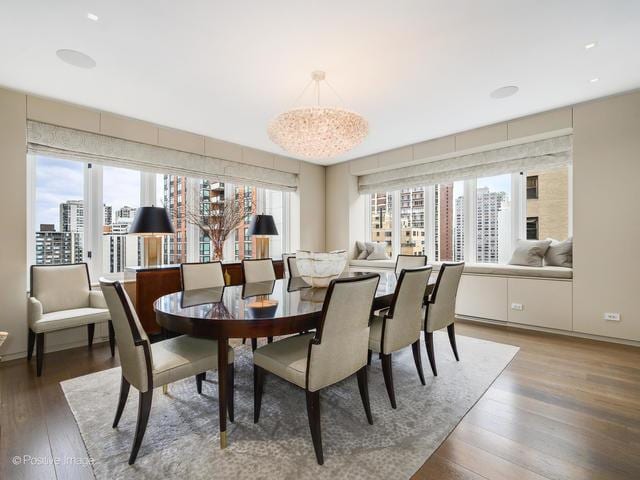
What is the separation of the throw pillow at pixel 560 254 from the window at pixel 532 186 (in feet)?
2.32

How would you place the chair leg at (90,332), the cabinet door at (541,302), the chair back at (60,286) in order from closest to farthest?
the chair back at (60,286)
the chair leg at (90,332)
the cabinet door at (541,302)

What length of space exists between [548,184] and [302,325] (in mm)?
4111

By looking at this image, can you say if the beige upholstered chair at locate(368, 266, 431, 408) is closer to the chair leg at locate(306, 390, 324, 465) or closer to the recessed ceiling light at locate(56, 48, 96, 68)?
the chair leg at locate(306, 390, 324, 465)

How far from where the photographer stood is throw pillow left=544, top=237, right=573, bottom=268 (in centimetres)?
380

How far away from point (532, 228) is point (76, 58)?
17.3 ft

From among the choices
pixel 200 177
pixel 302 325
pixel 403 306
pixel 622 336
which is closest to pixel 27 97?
pixel 200 177

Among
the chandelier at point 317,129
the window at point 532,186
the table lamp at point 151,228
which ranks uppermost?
the chandelier at point 317,129

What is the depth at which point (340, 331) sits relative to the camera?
170 cm

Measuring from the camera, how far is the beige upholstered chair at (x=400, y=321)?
83.4 inches

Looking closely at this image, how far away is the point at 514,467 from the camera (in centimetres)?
156

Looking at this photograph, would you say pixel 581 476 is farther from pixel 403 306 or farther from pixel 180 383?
pixel 180 383

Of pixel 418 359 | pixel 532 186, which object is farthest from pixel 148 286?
pixel 532 186

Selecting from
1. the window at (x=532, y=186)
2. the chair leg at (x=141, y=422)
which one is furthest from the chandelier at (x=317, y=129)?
the window at (x=532, y=186)

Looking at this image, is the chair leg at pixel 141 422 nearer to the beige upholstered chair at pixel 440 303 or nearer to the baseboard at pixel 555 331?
the beige upholstered chair at pixel 440 303
